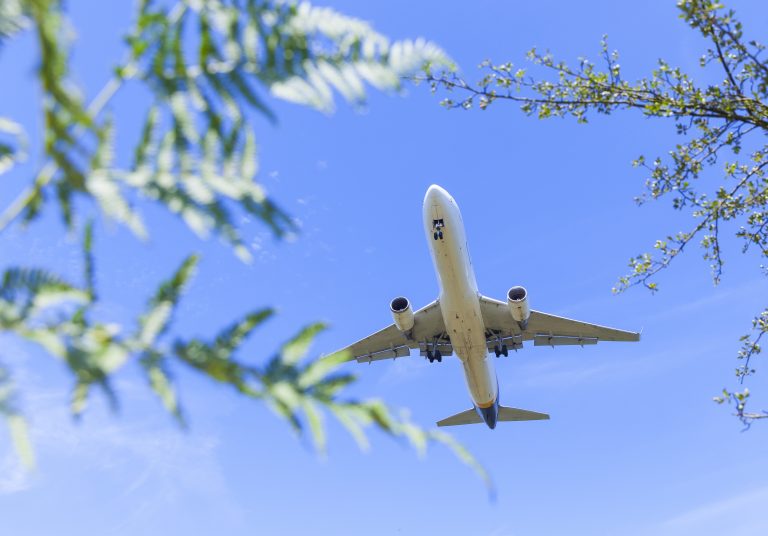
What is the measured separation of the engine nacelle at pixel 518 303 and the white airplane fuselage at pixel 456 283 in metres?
1.64

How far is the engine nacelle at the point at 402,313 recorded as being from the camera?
30.3 m

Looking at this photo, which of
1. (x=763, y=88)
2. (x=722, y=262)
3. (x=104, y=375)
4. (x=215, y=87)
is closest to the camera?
(x=104, y=375)

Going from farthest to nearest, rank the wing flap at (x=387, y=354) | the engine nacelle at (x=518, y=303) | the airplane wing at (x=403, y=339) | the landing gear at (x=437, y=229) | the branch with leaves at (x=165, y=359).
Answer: the wing flap at (x=387, y=354) → the airplane wing at (x=403, y=339) → the engine nacelle at (x=518, y=303) → the landing gear at (x=437, y=229) → the branch with leaves at (x=165, y=359)

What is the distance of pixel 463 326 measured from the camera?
28.8 m

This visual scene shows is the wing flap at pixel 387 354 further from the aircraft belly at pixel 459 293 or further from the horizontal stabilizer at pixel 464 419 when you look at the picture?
the horizontal stabilizer at pixel 464 419

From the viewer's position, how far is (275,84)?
1825 millimetres

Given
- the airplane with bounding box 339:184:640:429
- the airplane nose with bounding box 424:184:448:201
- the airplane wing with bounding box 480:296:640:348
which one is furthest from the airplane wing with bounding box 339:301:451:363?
the airplane nose with bounding box 424:184:448:201

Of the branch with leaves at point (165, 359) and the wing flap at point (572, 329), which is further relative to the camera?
the wing flap at point (572, 329)

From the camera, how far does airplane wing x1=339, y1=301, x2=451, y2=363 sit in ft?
Answer: 107

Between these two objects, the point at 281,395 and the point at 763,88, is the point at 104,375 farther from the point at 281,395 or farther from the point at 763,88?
the point at 763,88

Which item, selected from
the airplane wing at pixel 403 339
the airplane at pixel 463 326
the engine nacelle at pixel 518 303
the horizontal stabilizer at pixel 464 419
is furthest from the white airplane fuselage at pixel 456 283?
the horizontal stabilizer at pixel 464 419

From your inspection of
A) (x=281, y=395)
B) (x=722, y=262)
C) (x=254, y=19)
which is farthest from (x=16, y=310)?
(x=722, y=262)

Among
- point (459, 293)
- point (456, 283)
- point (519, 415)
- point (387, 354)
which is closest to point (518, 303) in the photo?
point (459, 293)

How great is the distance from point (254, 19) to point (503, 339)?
32482 millimetres
